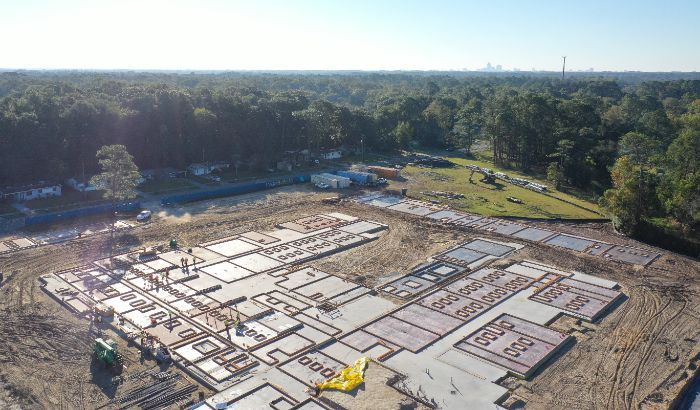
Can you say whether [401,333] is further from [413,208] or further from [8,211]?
[8,211]

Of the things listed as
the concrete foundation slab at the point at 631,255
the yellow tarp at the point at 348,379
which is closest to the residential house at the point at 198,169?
the yellow tarp at the point at 348,379

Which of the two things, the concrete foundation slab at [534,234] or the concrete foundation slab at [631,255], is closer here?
the concrete foundation slab at [631,255]

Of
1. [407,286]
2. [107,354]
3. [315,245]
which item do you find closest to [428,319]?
[407,286]

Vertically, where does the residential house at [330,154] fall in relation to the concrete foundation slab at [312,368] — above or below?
above

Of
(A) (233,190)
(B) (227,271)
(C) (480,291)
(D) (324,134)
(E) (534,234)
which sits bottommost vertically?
(C) (480,291)

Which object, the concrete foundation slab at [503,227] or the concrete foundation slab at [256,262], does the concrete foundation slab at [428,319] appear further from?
the concrete foundation slab at [503,227]

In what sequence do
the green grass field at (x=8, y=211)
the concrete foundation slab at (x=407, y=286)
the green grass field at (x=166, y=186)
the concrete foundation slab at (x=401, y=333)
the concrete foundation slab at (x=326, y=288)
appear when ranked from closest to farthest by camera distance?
the concrete foundation slab at (x=401, y=333) < the concrete foundation slab at (x=326, y=288) < the concrete foundation slab at (x=407, y=286) < the green grass field at (x=8, y=211) < the green grass field at (x=166, y=186)

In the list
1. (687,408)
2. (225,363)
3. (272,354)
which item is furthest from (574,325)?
(225,363)
